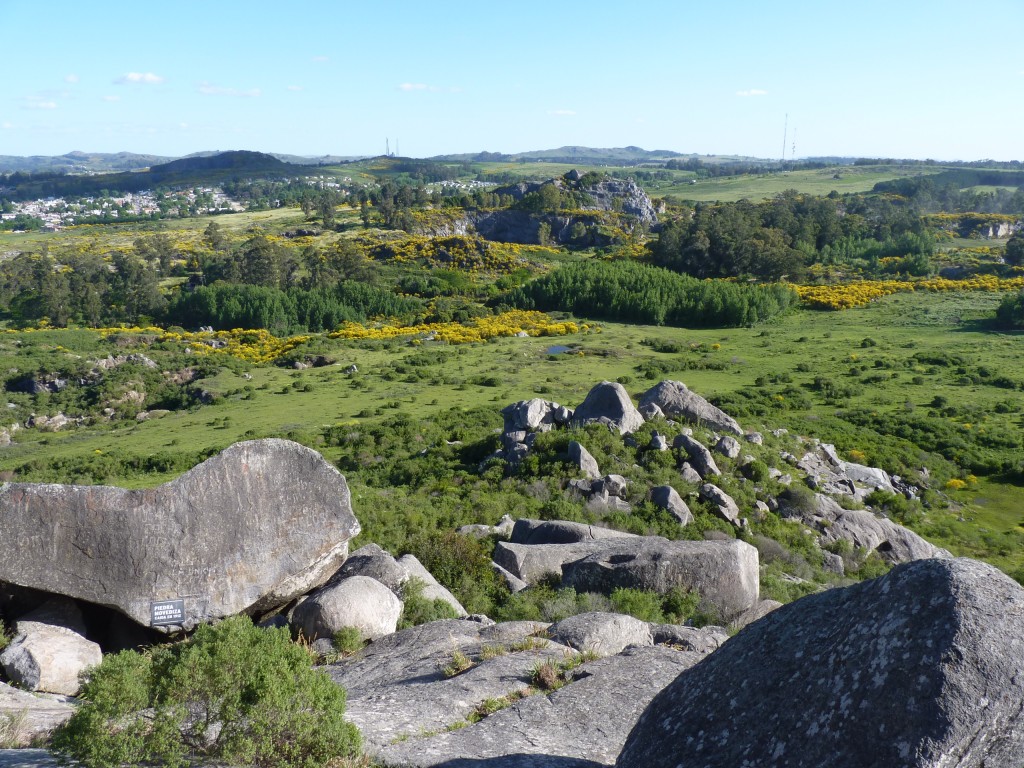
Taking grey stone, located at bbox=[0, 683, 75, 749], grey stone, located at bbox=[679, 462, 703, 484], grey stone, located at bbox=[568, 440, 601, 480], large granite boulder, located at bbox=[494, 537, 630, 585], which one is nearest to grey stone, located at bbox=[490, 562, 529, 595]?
large granite boulder, located at bbox=[494, 537, 630, 585]

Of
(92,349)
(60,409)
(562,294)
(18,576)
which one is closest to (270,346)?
(92,349)

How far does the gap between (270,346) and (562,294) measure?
111ft

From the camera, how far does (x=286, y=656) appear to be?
784cm

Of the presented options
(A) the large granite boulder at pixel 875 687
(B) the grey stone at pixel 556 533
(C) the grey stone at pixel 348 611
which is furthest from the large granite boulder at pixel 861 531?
(A) the large granite boulder at pixel 875 687

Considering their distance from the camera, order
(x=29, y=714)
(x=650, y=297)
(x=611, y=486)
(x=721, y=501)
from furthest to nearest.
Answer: (x=650, y=297) < (x=721, y=501) < (x=611, y=486) < (x=29, y=714)

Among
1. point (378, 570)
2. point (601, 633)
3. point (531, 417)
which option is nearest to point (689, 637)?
point (601, 633)

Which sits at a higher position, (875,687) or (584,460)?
(875,687)

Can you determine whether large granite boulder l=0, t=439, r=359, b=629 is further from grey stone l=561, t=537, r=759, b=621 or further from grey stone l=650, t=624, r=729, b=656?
grey stone l=650, t=624, r=729, b=656

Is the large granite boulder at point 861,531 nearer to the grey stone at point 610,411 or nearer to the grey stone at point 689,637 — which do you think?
the grey stone at point 610,411

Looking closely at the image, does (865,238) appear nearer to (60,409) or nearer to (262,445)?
(60,409)

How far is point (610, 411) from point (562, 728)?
68.7 ft

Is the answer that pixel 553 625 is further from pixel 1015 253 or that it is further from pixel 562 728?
pixel 1015 253

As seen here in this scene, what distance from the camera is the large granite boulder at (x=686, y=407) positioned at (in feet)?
101

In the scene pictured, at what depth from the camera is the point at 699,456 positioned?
88.2ft
